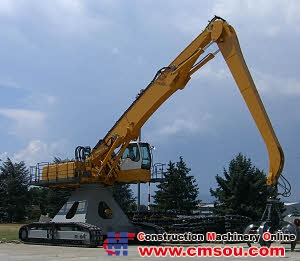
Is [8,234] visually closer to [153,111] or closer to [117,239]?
[117,239]

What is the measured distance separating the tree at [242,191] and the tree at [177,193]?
6.84 meters

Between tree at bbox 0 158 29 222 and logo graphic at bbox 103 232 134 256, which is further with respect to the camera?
tree at bbox 0 158 29 222

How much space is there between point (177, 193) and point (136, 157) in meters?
26.6

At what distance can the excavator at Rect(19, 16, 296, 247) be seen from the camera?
888 inches

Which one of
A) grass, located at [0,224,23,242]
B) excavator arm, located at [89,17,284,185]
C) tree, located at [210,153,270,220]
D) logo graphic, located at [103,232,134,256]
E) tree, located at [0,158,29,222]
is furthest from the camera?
tree, located at [0,158,29,222]

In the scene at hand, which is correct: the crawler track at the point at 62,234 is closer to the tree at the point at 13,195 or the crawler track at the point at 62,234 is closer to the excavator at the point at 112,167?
the excavator at the point at 112,167

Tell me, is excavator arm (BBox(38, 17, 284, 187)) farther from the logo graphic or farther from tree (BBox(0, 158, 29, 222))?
tree (BBox(0, 158, 29, 222))

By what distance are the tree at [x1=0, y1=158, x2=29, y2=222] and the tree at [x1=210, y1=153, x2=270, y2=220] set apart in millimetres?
34607

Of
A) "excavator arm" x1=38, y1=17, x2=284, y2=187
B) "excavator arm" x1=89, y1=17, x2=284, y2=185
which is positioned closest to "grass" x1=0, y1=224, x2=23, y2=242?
"excavator arm" x1=38, y1=17, x2=284, y2=187

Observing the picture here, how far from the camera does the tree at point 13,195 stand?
71000 millimetres

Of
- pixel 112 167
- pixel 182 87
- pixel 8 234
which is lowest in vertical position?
pixel 8 234

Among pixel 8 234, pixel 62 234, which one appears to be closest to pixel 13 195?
pixel 8 234

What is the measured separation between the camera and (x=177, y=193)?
51.9m

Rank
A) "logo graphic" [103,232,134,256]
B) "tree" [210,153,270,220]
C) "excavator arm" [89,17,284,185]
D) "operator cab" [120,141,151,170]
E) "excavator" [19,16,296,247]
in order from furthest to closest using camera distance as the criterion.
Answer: "tree" [210,153,270,220] → "operator cab" [120,141,151,170] → "logo graphic" [103,232,134,256] → "excavator" [19,16,296,247] → "excavator arm" [89,17,284,185]
